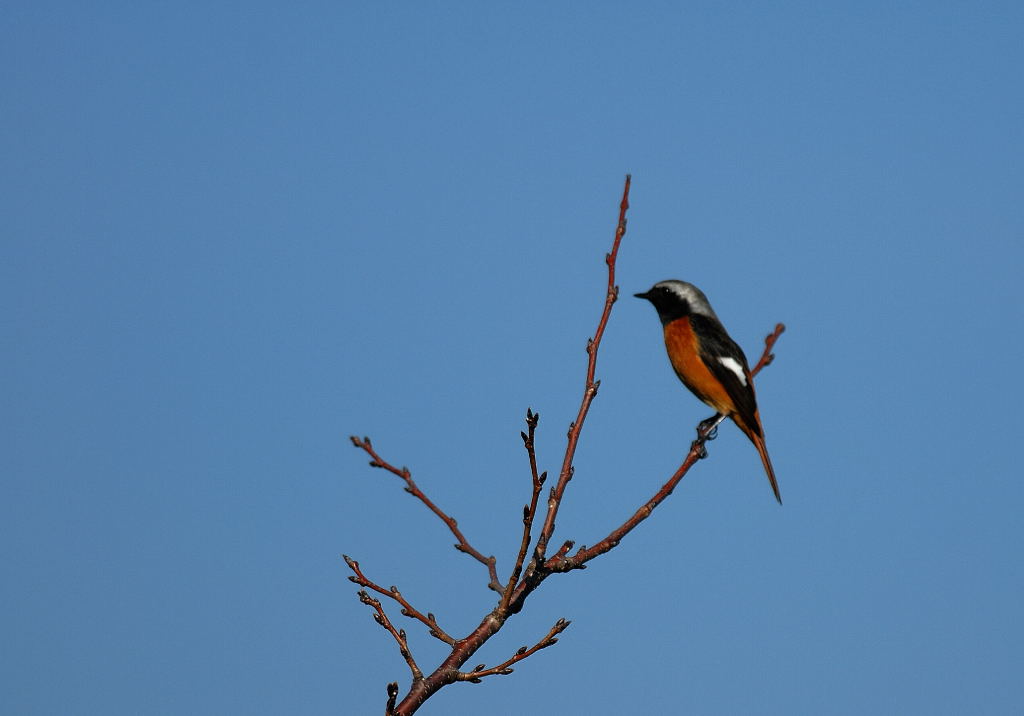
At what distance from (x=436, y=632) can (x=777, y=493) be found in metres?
5.56

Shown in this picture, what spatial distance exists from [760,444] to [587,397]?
5301 mm

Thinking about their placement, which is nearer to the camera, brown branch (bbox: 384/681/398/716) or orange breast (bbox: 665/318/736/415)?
brown branch (bbox: 384/681/398/716)

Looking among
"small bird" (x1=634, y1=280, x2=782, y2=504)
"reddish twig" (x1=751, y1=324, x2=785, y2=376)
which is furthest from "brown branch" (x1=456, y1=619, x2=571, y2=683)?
"small bird" (x1=634, y1=280, x2=782, y2=504)

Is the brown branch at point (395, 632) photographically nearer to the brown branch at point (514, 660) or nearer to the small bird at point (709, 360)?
the brown branch at point (514, 660)

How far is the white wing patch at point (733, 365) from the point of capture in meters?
8.71

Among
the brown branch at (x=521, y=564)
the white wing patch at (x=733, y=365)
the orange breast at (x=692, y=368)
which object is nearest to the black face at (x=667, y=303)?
the orange breast at (x=692, y=368)

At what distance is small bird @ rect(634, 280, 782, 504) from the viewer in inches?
343

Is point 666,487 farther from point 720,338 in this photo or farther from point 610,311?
point 720,338

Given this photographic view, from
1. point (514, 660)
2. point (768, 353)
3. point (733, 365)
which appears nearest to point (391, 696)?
point (514, 660)

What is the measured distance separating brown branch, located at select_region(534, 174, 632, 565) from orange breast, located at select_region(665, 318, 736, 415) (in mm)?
4554

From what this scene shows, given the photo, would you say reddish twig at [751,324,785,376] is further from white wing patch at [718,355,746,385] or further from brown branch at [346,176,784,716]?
white wing patch at [718,355,746,385]

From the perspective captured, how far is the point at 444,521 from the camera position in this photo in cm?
430

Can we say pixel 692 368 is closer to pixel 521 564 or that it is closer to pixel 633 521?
pixel 633 521

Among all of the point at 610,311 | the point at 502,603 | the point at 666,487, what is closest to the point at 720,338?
the point at 666,487
